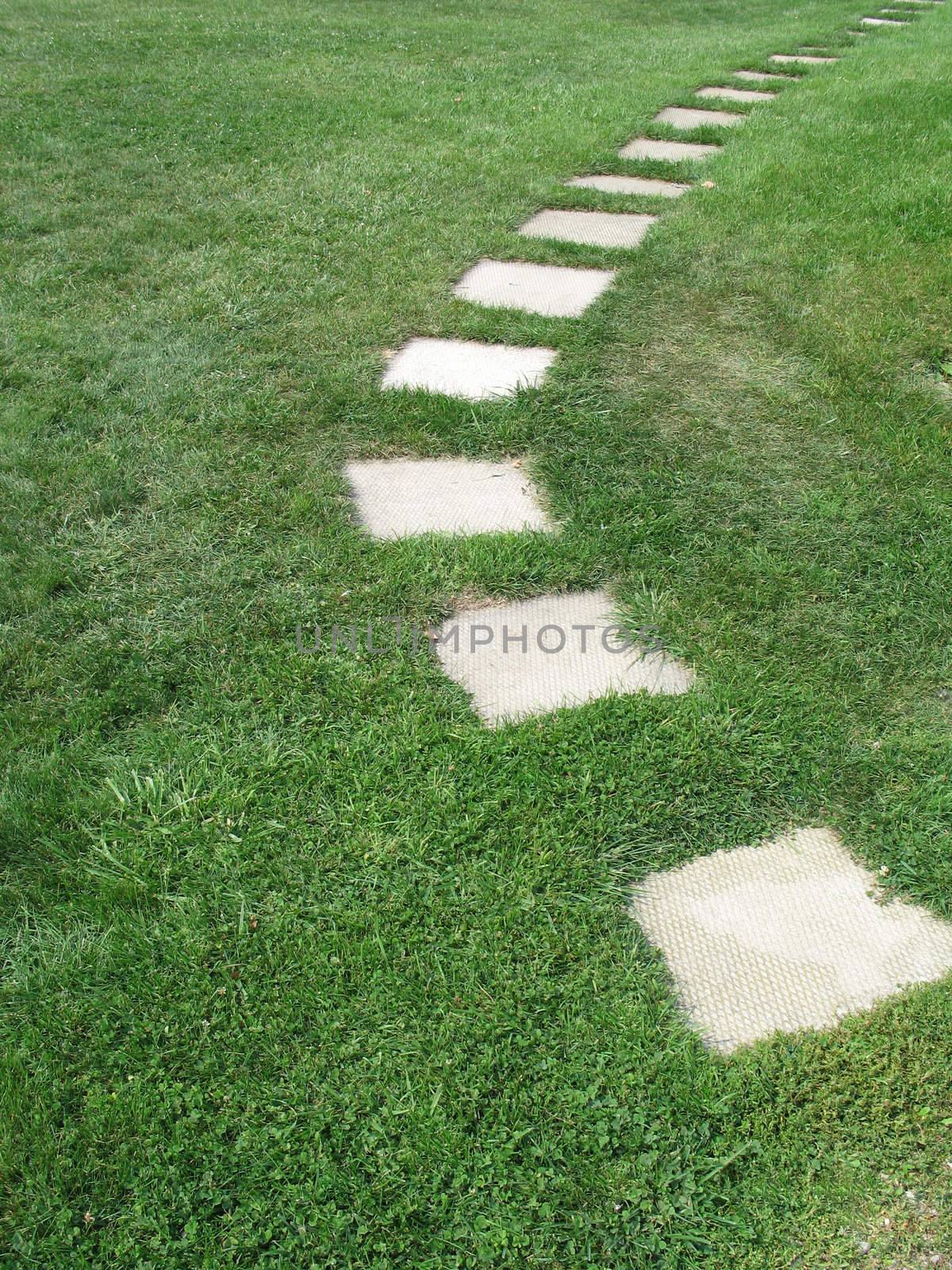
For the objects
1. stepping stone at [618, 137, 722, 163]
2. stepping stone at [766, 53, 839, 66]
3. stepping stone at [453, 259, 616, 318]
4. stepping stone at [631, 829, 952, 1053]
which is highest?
stepping stone at [766, 53, 839, 66]

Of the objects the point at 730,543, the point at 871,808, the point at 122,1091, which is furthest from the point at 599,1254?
the point at 730,543

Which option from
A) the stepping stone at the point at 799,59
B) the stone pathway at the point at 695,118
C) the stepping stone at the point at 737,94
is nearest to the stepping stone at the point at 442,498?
the stone pathway at the point at 695,118

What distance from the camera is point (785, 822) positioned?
2072 millimetres

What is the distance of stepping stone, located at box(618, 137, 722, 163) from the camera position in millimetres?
5551

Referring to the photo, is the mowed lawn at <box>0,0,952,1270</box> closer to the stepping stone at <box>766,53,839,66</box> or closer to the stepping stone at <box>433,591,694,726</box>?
the stepping stone at <box>433,591,694,726</box>

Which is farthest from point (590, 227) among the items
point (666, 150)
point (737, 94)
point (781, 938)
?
point (781, 938)

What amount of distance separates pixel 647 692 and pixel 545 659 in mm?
275

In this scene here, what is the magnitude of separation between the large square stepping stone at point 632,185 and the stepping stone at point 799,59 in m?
3.75

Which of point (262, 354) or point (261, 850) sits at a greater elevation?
point (262, 354)

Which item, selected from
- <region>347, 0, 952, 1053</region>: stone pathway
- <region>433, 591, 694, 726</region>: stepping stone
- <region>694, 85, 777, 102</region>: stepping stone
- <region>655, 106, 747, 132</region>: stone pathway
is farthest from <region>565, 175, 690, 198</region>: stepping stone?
<region>433, 591, 694, 726</region>: stepping stone

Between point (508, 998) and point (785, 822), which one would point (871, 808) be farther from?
point (508, 998)

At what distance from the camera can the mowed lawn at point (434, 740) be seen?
153cm

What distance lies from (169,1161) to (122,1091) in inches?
5.9

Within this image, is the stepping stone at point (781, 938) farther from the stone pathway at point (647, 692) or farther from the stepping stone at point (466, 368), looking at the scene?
the stepping stone at point (466, 368)
